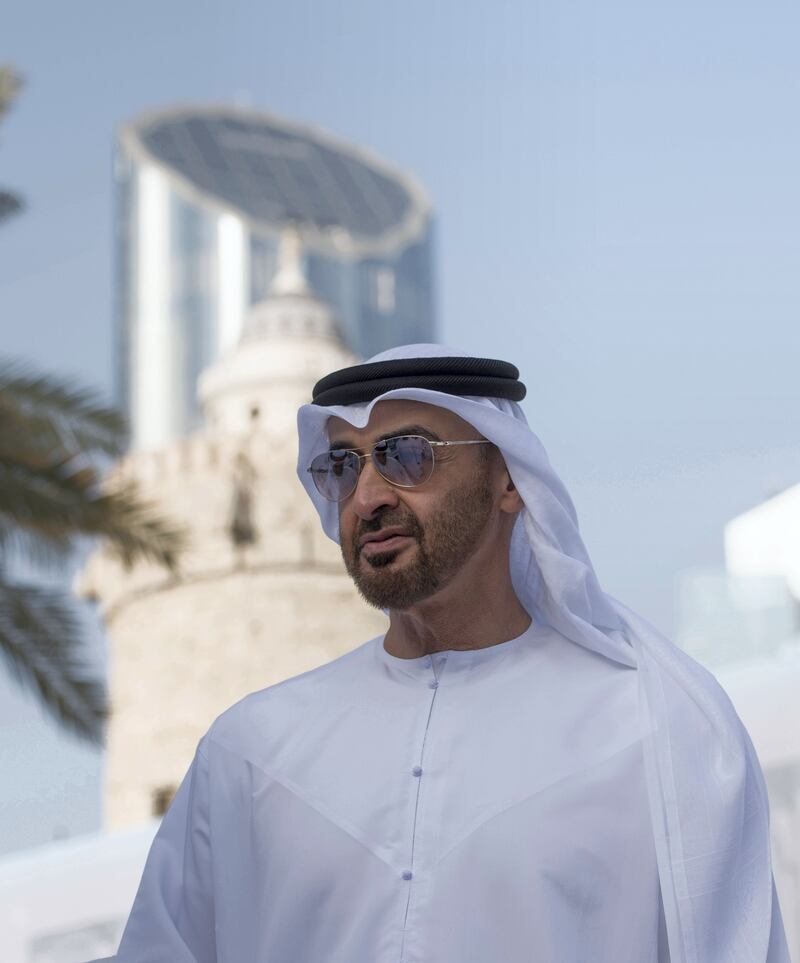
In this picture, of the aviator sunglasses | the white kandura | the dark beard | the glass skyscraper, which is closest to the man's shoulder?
the white kandura

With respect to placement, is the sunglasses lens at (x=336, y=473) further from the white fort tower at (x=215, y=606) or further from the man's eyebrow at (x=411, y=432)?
the white fort tower at (x=215, y=606)

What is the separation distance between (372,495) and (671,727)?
591 mm

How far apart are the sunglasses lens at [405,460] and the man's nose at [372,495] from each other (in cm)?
1

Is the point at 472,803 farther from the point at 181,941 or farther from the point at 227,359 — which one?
the point at 227,359

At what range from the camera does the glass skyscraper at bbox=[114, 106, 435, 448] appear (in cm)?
5394

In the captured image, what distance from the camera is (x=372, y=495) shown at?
2.41 metres

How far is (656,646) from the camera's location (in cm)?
245

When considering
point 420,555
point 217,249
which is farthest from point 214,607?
point 217,249

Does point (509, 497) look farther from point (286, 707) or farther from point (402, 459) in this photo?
point (286, 707)

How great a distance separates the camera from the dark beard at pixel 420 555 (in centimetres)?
240

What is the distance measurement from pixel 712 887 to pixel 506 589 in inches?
23.9

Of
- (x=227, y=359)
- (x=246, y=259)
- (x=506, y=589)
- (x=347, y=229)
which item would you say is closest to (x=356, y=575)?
(x=506, y=589)

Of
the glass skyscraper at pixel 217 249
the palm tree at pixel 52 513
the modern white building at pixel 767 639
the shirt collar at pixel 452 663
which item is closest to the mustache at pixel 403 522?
the shirt collar at pixel 452 663

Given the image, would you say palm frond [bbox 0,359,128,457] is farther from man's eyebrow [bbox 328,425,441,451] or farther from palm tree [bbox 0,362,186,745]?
man's eyebrow [bbox 328,425,441,451]
